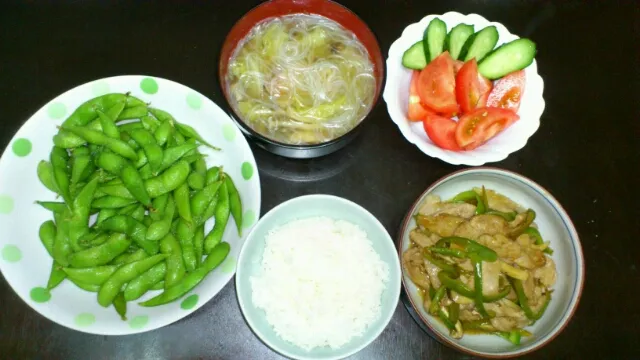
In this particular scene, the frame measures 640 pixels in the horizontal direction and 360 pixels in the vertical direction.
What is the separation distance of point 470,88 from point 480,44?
25cm

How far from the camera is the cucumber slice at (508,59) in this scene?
206 cm

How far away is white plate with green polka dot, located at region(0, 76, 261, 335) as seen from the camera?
1674 mm

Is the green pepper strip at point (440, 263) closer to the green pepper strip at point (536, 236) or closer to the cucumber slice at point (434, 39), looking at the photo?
the green pepper strip at point (536, 236)

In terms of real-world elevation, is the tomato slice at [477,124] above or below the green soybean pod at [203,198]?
above

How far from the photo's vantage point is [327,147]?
Answer: 1.85 meters

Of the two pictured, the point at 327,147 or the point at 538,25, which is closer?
the point at 327,147

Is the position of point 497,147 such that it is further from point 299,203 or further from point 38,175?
point 38,175

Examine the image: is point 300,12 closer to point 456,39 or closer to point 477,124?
point 456,39

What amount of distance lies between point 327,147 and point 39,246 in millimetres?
1087

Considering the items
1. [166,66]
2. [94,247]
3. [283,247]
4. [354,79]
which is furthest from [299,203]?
[166,66]

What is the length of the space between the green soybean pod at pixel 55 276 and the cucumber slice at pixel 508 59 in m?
1.76

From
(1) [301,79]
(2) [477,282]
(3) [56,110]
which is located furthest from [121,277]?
(2) [477,282]

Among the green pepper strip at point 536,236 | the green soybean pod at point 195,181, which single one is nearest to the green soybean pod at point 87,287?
the green soybean pod at point 195,181

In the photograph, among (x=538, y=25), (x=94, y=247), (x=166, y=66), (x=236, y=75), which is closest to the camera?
(x=94, y=247)
